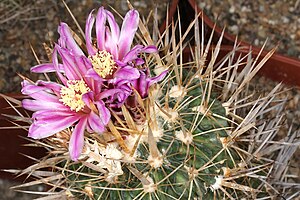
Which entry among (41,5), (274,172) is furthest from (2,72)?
(274,172)


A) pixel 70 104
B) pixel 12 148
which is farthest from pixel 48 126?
pixel 12 148

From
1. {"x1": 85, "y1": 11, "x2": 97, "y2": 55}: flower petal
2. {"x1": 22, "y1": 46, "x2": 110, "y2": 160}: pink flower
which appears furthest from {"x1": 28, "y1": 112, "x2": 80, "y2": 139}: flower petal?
{"x1": 85, "y1": 11, "x2": 97, "y2": 55}: flower petal

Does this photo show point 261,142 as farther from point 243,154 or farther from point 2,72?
point 2,72

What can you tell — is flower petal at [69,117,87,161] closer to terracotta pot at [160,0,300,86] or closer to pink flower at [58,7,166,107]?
pink flower at [58,7,166,107]

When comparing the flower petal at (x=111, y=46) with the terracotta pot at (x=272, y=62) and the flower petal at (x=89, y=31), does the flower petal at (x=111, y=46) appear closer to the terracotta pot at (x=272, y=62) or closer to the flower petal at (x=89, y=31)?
the flower petal at (x=89, y=31)

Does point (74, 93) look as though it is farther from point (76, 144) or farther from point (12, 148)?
point (12, 148)

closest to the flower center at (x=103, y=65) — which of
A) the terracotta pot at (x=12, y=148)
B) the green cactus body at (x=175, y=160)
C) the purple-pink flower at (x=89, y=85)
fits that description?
the purple-pink flower at (x=89, y=85)
